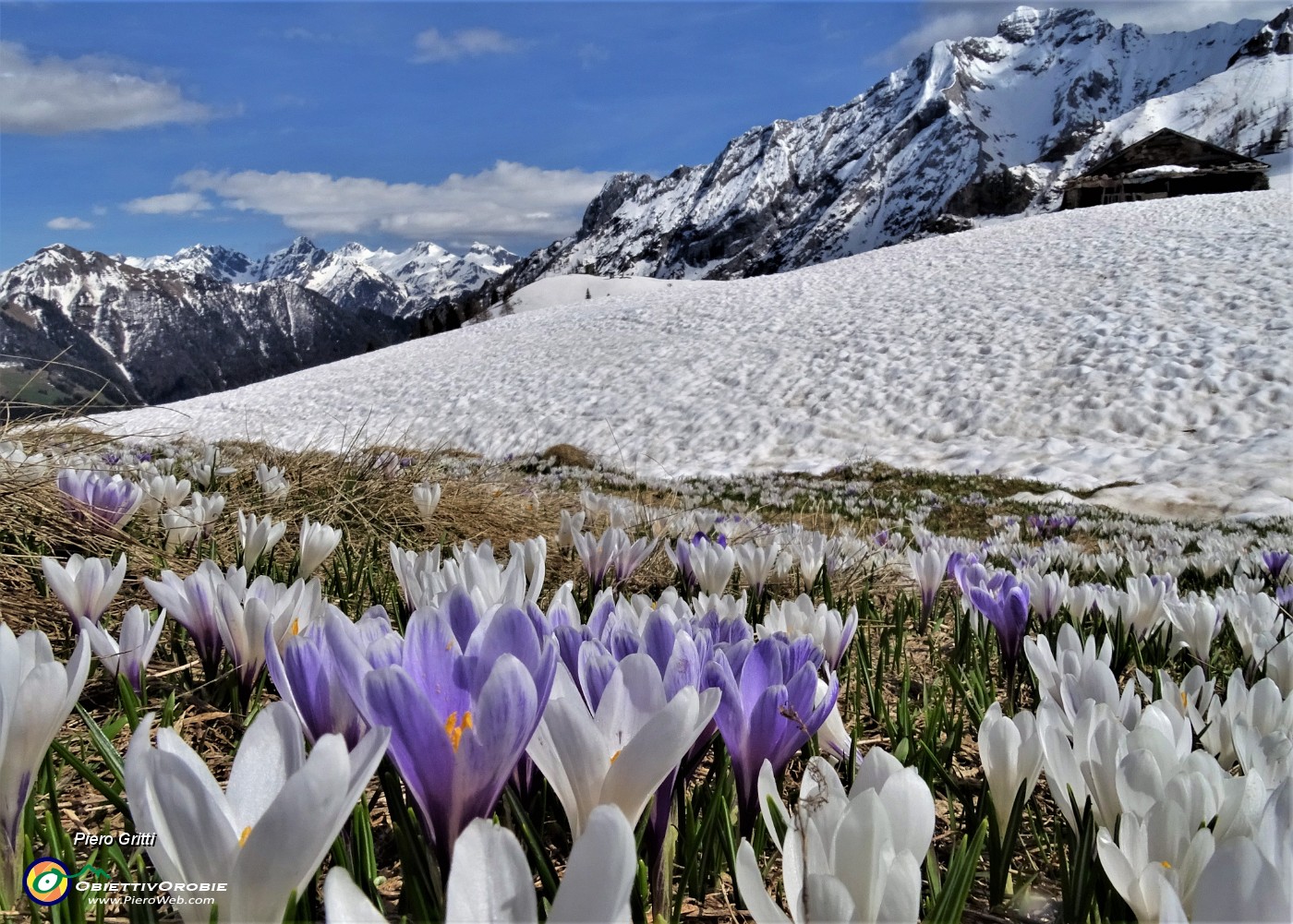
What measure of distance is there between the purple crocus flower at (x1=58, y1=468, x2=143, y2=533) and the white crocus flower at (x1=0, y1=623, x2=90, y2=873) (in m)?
1.91

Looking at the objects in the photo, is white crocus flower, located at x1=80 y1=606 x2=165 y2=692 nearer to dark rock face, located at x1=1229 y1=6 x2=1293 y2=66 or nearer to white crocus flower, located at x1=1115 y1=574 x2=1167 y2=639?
white crocus flower, located at x1=1115 y1=574 x2=1167 y2=639

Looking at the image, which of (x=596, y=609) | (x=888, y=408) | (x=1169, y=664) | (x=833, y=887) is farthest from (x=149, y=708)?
(x=888, y=408)

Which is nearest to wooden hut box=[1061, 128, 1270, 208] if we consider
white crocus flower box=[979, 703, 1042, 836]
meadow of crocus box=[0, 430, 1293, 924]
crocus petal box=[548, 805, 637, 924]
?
meadow of crocus box=[0, 430, 1293, 924]

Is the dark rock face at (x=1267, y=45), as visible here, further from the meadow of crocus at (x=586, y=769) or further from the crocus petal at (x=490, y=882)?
the crocus petal at (x=490, y=882)

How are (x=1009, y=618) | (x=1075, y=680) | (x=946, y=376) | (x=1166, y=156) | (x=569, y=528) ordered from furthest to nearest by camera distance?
1. (x=1166, y=156)
2. (x=946, y=376)
3. (x=569, y=528)
4. (x=1009, y=618)
5. (x=1075, y=680)

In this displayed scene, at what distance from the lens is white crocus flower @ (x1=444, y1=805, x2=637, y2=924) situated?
52cm

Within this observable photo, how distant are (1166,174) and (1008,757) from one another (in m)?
48.4

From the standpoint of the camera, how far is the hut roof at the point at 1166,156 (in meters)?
41.6

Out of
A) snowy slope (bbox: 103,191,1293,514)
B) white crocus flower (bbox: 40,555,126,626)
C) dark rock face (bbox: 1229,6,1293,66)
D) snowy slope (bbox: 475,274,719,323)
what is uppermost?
dark rock face (bbox: 1229,6,1293,66)

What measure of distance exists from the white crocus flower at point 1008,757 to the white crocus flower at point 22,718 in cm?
98

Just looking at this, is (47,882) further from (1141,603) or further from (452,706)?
(1141,603)

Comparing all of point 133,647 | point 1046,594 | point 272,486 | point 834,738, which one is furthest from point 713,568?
point 272,486

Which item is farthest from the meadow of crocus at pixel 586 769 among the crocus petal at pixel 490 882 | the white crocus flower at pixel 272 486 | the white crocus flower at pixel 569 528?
the white crocus flower at pixel 272 486

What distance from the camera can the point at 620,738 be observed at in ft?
2.94
